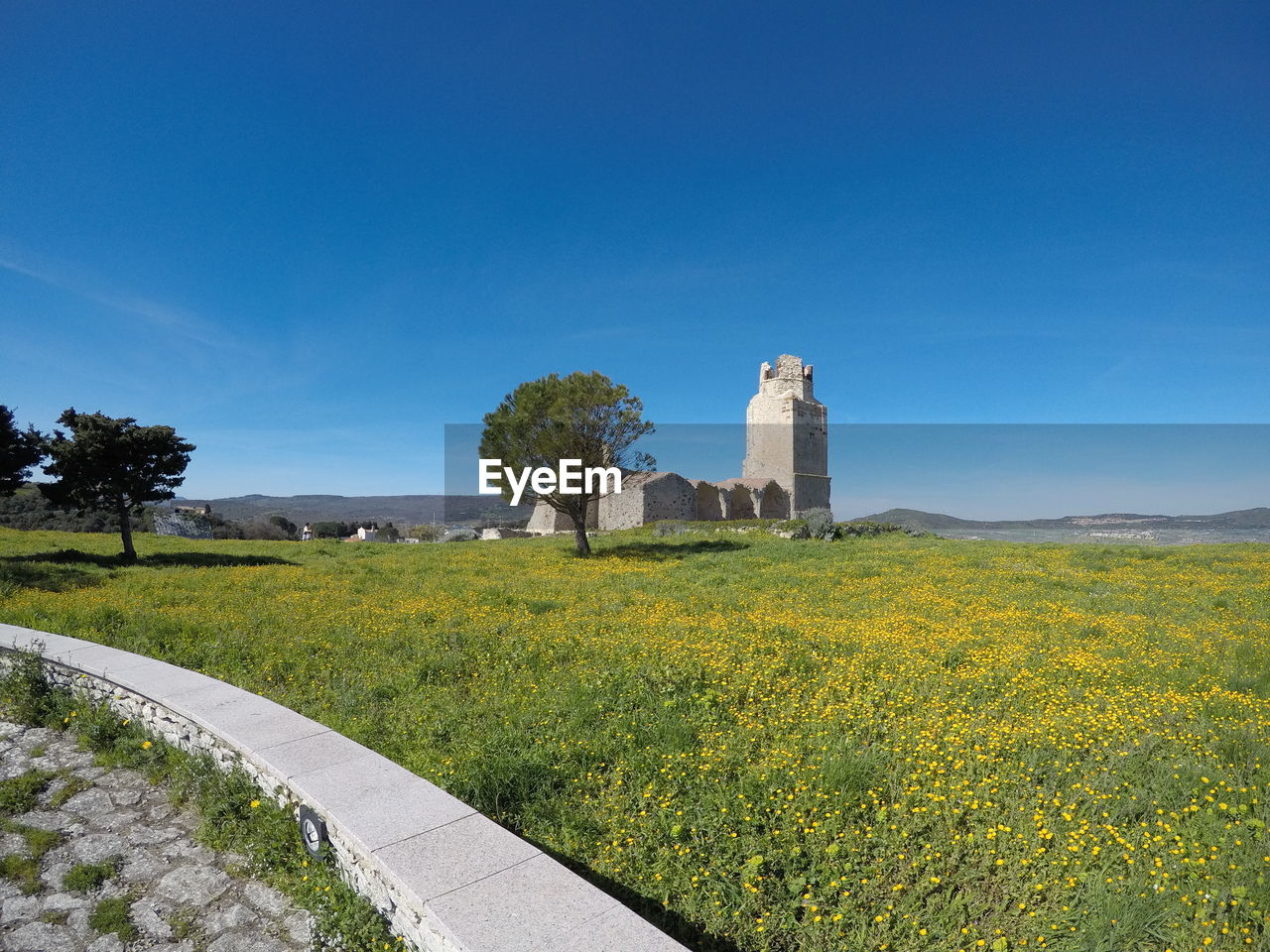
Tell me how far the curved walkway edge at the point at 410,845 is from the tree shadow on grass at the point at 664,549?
17368 mm

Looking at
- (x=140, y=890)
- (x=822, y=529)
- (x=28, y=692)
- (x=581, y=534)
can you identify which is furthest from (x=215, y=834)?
(x=822, y=529)

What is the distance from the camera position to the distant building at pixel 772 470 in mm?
46125

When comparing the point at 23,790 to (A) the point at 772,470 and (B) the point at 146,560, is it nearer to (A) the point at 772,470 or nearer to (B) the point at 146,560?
(B) the point at 146,560

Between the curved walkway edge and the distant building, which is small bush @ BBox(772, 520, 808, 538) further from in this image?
the curved walkway edge

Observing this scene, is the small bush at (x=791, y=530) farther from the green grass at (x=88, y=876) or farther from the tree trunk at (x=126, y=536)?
the green grass at (x=88, y=876)

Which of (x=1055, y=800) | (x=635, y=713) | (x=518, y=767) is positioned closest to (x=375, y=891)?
(x=518, y=767)

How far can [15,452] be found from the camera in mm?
18281

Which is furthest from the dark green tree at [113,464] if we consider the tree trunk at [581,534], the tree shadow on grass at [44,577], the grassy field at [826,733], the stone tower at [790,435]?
the stone tower at [790,435]

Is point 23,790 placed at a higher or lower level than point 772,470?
lower

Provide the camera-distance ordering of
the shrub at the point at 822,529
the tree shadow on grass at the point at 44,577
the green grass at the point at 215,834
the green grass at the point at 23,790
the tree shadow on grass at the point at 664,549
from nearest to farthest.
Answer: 1. the green grass at the point at 215,834
2. the green grass at the point at 23,790
3. the tree shadow on grass at the point at 44,577
4. the tree shadow on grass at the point at 664,549
5. the shrub at the point at 822,529

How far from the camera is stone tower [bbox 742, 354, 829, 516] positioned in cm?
4744

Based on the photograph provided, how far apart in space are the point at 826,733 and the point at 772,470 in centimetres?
4419

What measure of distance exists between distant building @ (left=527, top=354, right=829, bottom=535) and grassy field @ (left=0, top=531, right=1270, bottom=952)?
3278 cm

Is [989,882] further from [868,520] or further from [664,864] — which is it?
[868,520]
